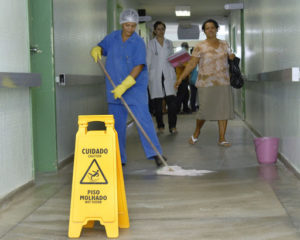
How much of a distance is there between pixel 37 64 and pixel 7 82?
1.25 m

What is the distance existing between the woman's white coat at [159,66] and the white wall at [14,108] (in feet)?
11.9

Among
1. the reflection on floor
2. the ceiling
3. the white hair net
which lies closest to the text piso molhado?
the reflection on floor

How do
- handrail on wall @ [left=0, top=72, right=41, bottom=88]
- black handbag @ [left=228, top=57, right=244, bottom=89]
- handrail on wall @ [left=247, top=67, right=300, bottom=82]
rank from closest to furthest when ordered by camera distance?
handrail on wall @ [left=0, top=72, right=41, bottom=88] < handrail on wall @ [left=247, top=67, right=300, bottom=82] < black handbag @ [left=228, top=57, right=244, bottom=89]

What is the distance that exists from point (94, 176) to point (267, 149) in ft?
8.03

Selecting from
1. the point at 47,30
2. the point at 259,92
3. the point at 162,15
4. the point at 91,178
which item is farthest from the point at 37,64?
the point at 162,15

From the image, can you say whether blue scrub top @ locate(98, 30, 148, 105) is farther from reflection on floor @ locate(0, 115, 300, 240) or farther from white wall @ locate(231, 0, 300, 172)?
white wall @ locate(231, 0, 300, 172)

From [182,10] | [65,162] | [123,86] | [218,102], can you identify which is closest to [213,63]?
[218,102]

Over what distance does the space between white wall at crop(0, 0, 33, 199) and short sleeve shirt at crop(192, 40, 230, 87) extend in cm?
256

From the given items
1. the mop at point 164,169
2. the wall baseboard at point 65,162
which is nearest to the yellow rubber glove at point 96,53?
the mop at point 164,169

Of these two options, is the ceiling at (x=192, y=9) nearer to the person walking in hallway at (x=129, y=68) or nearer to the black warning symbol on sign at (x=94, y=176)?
the person walking in hallway at (x=129, y=68)

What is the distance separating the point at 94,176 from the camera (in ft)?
8.74

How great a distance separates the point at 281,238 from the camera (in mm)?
2576

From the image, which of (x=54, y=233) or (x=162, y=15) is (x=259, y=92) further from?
(x=162, y=15)

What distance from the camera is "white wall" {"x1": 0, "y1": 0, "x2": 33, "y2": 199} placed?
339 cm
